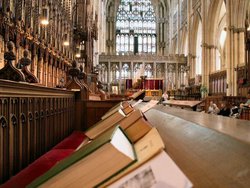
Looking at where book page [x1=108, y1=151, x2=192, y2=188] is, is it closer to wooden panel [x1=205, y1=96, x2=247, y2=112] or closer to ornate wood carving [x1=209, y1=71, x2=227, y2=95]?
wooden panel [x1=205, y1=96, x2=247, y2=112]

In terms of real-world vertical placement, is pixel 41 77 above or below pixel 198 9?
below

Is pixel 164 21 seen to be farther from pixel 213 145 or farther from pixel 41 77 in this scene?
pixel 213 145

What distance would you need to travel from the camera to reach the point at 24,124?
2.29 m

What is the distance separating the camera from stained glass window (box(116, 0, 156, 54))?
36.2 metres

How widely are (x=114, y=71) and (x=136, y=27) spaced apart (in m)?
13.7

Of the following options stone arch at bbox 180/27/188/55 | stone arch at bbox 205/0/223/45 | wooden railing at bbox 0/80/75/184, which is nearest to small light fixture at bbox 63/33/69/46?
wooden railing at bbox 0/80/75/184

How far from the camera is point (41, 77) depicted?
29.7 ft

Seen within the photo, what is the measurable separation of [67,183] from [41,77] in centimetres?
874

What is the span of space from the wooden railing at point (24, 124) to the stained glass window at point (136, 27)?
33.1 metres

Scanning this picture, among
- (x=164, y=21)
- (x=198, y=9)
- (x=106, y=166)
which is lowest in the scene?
(x=106, y=166)

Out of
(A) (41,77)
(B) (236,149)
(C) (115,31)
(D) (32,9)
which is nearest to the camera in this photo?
(B) (236,149)

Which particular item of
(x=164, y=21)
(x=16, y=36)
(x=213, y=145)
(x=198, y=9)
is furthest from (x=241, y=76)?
(x=164, y=21)

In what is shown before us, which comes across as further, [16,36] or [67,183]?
[16,36]

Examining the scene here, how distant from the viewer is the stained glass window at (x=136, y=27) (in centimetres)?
3619
